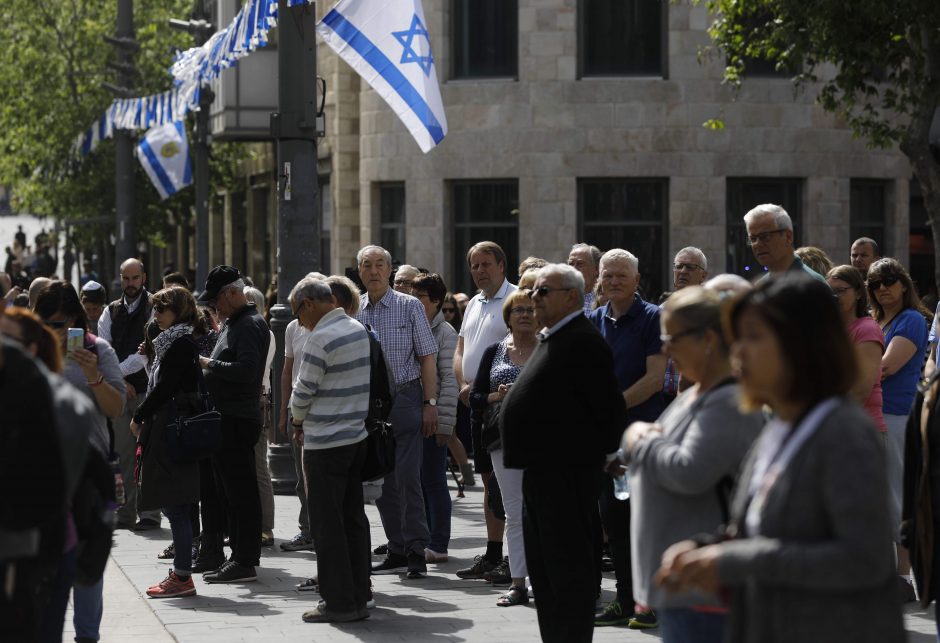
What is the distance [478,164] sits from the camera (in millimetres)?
24297

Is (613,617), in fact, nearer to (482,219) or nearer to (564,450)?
(564,450)

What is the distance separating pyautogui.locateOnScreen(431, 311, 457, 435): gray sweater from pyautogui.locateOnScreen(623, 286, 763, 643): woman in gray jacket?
5.51 metres

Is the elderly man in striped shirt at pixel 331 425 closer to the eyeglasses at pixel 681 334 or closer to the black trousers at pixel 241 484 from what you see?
the black trousers at pixel 241 484

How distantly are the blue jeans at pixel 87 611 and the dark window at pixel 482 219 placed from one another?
55.5ft

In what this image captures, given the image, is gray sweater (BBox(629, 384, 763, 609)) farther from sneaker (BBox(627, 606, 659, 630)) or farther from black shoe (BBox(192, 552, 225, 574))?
black shoe (BBox(192, 552, 225, 574))

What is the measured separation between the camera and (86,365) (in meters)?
7.48

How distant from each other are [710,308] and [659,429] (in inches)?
15.3

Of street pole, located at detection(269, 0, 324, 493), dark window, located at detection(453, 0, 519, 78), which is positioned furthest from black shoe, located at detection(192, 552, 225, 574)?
dark window, located at detection(453, 0, 519, 78)

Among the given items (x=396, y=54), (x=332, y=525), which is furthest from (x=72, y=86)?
(x=332, y=525)

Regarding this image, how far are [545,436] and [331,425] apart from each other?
193 cm

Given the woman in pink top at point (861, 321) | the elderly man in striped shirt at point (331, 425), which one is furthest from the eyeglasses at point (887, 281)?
the elderly man in striped shirt at point (331, 425)

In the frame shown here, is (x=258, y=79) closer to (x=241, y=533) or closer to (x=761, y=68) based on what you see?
(x=761, y=68)

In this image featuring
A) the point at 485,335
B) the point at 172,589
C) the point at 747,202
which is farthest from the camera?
the point at 747,202

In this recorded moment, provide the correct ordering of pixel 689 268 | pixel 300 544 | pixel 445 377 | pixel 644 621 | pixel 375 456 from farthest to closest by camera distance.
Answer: pixel 300 544 → pixel 445 377 → pixel 689 268 → pixel 375 456 → pixel 644 621
